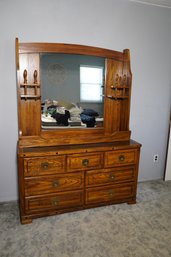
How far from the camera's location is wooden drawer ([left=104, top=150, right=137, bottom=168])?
6.89ft

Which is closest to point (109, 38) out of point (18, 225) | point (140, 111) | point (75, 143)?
point (140, 111)

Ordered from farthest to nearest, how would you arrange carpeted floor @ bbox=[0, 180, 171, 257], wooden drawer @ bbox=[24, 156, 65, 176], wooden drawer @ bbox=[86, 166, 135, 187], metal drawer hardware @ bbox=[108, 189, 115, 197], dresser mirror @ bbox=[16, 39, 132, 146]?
1. metal drawer hardware @ bbox=[108, 189, 115, 197]
2. wooden drawer @ bbox=[86, 166, 135, 187]
3. dresser mirror @ bbox=[16, 39, 132, 146]
4. wooden drawer @ bbox=[24, 156, 65, 176]
5. carpeted floor @ bbox=[0, 180, 171, 257]

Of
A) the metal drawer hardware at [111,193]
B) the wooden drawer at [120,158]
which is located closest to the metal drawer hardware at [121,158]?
the wooden drawer at [120,158]

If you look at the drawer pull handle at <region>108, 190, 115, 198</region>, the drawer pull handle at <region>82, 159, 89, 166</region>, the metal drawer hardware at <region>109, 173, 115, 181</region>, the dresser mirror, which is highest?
the dresser mirror

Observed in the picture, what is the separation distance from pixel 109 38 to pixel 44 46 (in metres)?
0.88

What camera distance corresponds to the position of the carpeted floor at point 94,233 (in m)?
1.61

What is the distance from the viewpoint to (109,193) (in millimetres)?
2201

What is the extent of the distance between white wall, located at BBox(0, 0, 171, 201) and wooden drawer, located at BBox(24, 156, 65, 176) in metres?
0.51

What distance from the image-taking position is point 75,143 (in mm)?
2127

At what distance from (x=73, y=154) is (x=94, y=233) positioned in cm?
79

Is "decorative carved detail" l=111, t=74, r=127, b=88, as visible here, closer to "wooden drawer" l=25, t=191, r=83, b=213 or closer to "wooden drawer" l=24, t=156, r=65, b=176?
"wooden drawer" l=24, t=156, r=65, b=176

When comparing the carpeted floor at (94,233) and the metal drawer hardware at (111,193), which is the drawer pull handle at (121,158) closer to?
the metal drawer hardware at (111,193)

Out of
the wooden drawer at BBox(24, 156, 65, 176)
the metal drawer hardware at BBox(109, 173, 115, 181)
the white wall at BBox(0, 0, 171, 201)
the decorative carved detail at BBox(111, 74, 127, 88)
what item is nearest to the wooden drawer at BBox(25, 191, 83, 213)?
the wooden drawer at BBox(24, 156, 65, 176)

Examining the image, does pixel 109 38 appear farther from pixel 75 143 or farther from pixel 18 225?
pixel 18 225
